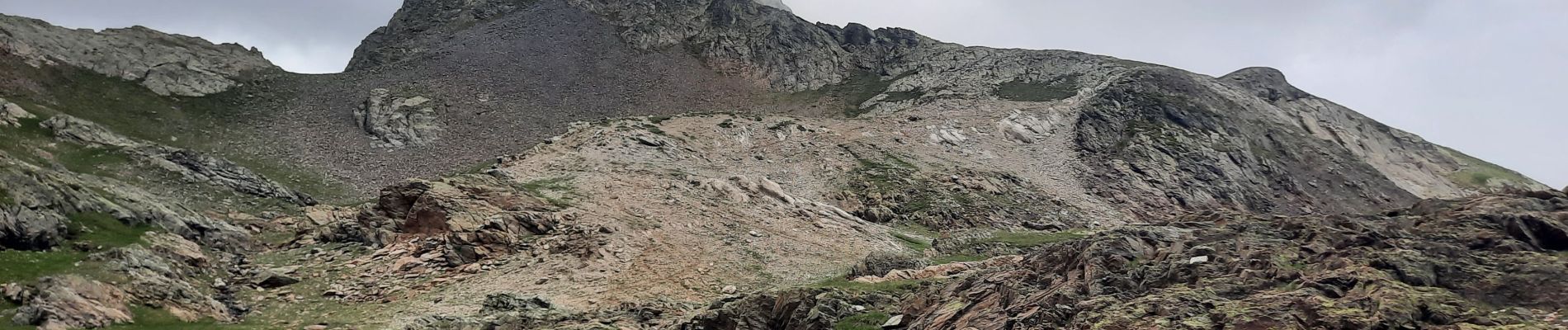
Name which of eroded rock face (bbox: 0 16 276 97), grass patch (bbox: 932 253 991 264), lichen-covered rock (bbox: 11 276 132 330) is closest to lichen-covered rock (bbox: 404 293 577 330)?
lichen-covered rock (bbox: 11 276 132 330)

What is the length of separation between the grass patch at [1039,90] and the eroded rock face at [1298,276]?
162 ft

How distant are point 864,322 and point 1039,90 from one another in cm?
5633

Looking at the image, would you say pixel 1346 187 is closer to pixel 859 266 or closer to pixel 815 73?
pixel 815 73

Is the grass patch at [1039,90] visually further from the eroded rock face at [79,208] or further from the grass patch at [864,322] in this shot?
the eroded rock face at [79,208]

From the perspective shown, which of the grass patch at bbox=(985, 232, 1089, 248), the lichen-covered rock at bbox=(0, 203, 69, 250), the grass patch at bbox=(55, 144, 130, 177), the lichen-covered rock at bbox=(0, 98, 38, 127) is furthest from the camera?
the grass patch at bbox=(985, 232, 1089, 248)

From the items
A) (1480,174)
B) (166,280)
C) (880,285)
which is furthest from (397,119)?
(1480,174)


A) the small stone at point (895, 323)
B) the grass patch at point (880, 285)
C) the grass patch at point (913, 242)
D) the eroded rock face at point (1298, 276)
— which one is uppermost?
the eroded rock face at point (1298, 276)

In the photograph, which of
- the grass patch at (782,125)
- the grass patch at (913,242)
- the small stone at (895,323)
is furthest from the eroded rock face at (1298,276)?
the grass patch at (782,125)

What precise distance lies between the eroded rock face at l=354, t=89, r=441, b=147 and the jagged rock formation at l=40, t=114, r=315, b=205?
1261cm

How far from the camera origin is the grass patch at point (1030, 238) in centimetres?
4467

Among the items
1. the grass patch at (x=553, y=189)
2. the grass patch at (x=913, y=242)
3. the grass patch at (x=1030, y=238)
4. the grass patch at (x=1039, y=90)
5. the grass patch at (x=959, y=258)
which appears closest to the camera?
the grass patch at (x=959, y=258)

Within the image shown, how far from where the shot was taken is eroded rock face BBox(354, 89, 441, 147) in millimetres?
62156

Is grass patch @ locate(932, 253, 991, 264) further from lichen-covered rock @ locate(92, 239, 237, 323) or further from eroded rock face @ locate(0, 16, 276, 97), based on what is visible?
eroded rock face @ locate(0, 16, 276, 97)

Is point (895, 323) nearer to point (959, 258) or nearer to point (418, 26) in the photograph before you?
point (959, 258)
